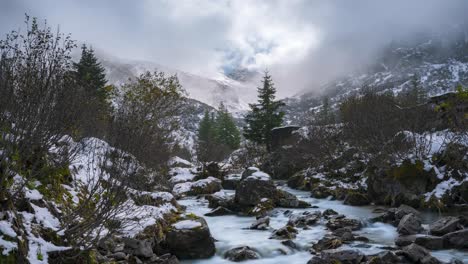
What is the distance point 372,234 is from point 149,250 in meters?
8.71

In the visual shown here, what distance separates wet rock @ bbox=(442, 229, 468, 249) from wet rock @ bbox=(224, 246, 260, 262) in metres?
6.03

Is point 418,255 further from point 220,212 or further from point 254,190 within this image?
point 254,190

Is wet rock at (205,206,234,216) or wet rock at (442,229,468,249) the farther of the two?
wet rock at (205,206,234,216)

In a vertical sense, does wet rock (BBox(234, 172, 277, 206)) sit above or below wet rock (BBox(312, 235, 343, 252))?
above

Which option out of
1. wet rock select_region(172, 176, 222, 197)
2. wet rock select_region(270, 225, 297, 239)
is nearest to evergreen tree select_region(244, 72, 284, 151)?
wet rock select_region(172, 176, 222, 197)

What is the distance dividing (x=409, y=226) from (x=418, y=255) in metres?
3.46

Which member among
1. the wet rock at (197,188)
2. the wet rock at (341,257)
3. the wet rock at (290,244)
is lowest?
the wet rock at (290,244)

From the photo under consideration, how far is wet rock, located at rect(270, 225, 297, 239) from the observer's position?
1355 cm

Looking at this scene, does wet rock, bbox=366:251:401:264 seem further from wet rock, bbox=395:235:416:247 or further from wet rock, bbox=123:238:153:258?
wet rock, bbox=123:238:153:258

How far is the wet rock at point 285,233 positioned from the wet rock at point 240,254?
6.30 ft

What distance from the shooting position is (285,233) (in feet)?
45.2

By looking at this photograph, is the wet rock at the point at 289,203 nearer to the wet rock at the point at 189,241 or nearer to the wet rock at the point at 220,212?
the wet rock at the point at 220,212

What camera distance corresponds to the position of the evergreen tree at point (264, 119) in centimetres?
4753

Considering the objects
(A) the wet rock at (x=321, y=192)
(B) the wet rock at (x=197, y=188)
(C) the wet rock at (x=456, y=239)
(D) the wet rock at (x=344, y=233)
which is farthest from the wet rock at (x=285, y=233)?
(B) the wet rock at (x=197, y=188)
